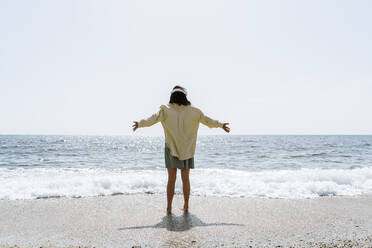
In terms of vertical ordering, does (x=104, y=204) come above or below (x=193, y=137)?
below

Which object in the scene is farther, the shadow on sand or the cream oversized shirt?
the cream oversized shirt

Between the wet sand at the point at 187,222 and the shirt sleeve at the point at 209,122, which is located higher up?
the shirt sleeve at the point at 209,122

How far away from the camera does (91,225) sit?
399cm

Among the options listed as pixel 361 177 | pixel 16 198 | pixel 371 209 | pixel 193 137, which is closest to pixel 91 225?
pixel 193 137

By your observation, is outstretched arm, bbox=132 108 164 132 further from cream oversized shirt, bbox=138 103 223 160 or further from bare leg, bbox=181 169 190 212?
bare leg, bbox=181 169 190 212

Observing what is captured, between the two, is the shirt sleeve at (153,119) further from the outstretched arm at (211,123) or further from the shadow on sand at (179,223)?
the shadow on sand at (179,223)

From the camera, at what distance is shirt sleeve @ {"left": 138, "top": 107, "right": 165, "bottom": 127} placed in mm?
4316

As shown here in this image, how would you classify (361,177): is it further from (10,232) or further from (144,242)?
(10,232)

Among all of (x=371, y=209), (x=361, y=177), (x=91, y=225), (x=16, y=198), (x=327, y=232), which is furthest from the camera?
(x=361, y=177)

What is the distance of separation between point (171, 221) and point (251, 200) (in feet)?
6.42

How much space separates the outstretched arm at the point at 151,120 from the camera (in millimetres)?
4284

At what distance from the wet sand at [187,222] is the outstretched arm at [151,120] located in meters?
1.37

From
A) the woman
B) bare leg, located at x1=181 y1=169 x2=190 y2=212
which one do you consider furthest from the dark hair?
bare leg, located at x1=181 y1=169 x2=190 y2=212

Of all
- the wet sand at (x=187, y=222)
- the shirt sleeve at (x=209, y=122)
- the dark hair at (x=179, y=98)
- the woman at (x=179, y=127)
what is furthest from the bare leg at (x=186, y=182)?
the dark hair at (x=179, y=98)
